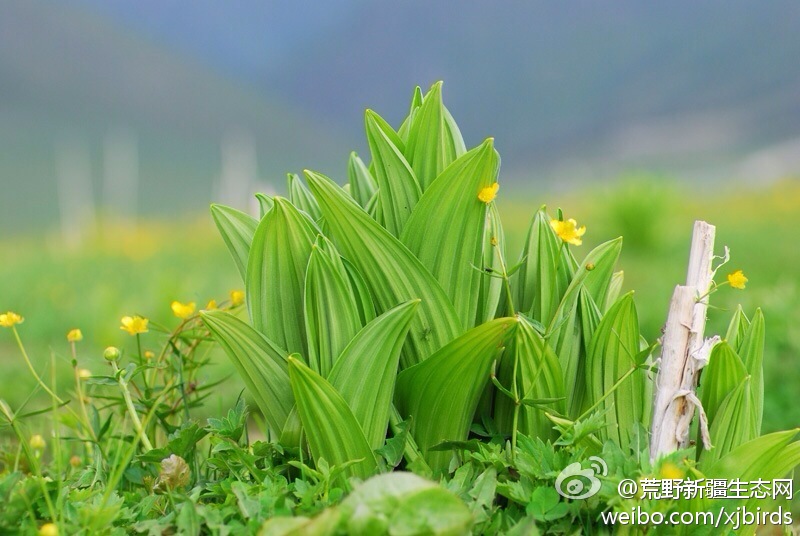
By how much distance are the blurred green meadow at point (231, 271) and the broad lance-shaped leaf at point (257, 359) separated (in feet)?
2.98

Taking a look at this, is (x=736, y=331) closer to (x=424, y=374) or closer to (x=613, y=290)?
(x=613, y=290)

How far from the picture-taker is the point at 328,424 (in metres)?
1.32

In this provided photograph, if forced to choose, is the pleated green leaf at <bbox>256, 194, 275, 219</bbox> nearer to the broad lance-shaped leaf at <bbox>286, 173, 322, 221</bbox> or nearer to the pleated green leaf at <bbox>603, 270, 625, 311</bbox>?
the broad lance-shaped leaf at <bbox>286, 173, 322, 221</bbox>

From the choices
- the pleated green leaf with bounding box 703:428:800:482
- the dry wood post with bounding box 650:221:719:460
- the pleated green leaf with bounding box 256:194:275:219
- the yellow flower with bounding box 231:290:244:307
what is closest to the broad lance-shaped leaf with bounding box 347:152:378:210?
the pleated green leaf with bounding box 256:194:275:219

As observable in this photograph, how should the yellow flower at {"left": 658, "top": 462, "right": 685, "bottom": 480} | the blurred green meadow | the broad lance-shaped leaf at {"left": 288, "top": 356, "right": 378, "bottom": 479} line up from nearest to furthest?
the yellow flower at {"left": 658, "top": 462, "right": 685, "bottom": 480}
the broad lance-shaped leaf at {"left": 288, "top": 356, "right": 378, "bottom": 479}
the blurred green meadow

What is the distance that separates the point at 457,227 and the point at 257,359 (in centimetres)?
45

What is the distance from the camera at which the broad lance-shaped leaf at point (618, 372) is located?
1402mm

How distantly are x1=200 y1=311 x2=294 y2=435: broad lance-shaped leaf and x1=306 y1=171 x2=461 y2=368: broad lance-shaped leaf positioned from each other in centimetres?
23

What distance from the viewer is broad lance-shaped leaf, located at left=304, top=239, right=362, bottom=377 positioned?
4.32ft

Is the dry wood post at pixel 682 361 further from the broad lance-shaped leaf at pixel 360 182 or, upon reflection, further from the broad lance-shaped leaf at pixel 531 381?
the broad lance-shaped leaf at pixel 360 182

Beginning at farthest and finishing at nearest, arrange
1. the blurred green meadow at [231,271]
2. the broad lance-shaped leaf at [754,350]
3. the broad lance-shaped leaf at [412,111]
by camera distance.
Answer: the blurred green meadow at [231,271]
the broad lance-shaped leaf at [412,111]
the broad lance-shaped leaf at [754,350]

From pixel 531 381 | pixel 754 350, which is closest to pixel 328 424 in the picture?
pixel 531 381

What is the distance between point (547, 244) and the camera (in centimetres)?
146

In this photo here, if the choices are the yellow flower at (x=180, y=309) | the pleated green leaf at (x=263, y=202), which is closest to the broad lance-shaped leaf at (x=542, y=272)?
the pleated green leaf at (x=263, y=202)
